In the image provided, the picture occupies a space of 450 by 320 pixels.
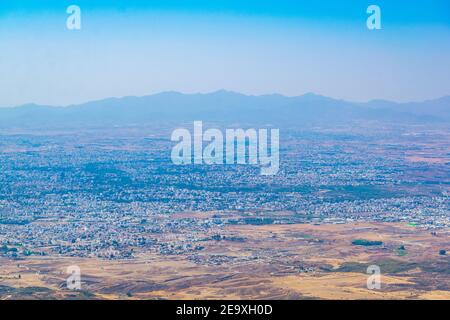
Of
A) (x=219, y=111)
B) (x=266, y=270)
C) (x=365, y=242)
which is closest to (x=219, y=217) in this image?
(x=365, y=242)

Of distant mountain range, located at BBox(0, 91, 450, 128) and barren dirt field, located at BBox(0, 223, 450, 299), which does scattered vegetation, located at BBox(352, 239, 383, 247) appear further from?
distant mountain range, located at BBox(0, 91, 450, 128)

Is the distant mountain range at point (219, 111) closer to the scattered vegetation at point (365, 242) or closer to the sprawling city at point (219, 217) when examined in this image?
the sprawling city at point (219, 217)

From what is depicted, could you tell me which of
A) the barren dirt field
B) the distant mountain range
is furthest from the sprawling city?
the distant mountain range

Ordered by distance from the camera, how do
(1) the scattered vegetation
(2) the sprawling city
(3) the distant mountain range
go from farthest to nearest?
(3) the distant mountain range
(1) the scattered vegetation
(2) the sprawling city

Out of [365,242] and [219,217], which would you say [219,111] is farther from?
[365,242]

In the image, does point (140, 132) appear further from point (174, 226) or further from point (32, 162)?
point (174, 226)

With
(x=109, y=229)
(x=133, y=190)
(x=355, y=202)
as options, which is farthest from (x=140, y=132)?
(x=109, y=229)

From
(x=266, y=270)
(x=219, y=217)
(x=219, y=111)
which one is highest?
(x=219, y=111)
